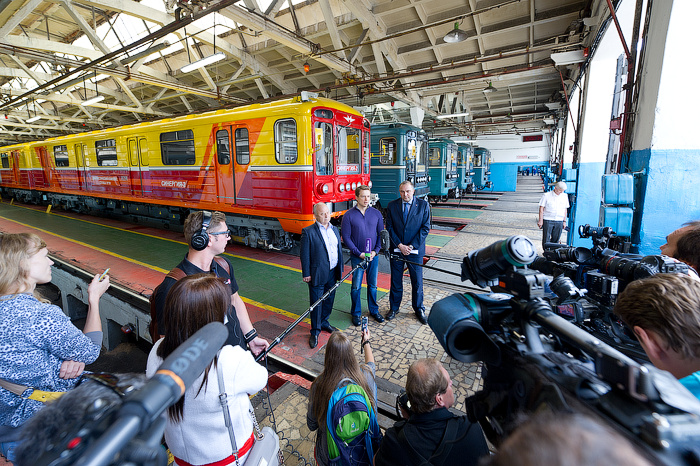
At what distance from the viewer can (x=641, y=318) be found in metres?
1.29

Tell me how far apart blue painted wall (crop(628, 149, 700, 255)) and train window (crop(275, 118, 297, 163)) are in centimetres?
532

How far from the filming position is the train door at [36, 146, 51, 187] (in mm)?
14463

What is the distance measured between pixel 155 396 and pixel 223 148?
7.75 meters

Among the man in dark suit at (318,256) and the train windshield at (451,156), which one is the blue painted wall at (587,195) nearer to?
the man in dark suit at (318,256)

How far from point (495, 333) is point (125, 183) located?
39.7ft

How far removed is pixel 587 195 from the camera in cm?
732

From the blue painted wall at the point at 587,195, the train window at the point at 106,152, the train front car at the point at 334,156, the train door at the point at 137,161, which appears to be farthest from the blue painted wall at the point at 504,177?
the train window at the point at 106,152

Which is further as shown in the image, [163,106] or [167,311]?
[163,106]

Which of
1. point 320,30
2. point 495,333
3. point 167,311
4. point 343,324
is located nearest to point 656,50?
point 495,333

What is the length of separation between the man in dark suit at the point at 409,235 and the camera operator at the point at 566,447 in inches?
152

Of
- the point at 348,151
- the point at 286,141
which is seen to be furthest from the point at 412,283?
the point at 348,151

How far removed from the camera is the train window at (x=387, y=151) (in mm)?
11078

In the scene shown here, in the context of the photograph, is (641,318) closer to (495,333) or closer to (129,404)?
(495,333)

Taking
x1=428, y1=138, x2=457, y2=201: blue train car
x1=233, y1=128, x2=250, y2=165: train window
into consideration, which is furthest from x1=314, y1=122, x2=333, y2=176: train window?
x1=428, y1=138, x2=457, y2=201: blue train car
